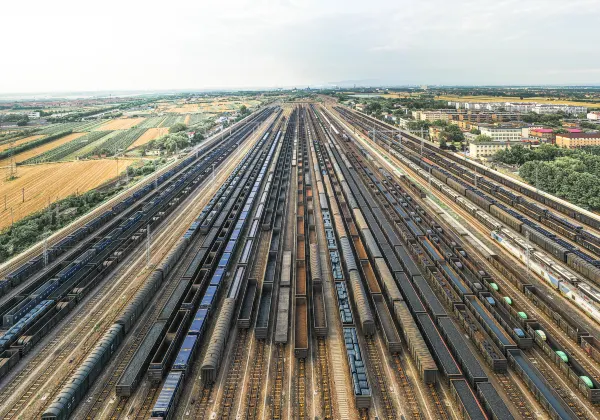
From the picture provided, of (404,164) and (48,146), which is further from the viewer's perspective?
(48,146)

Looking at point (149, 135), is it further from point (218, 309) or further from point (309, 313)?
point (309, 313)

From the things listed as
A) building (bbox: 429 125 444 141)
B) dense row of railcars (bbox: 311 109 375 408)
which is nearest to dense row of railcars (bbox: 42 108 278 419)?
dense row of railcars (bbox: 311 109 375 408)

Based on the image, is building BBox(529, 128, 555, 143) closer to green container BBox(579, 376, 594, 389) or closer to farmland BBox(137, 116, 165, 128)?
green container BBox(579, 376, 594, 389)

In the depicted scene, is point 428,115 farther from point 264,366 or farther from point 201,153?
point 264,366

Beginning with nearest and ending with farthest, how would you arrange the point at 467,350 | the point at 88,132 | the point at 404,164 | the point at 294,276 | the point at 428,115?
the point at 467,350 → the point at 294,276 → the point at 404,164 → the point at 88,132 → the point at 428,115

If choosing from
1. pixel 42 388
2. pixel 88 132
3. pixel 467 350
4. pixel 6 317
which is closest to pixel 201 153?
pixel 88 132

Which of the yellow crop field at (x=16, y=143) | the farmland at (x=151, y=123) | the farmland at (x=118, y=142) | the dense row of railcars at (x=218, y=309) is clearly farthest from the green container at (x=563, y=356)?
the farmland at (x=151, y=123)
